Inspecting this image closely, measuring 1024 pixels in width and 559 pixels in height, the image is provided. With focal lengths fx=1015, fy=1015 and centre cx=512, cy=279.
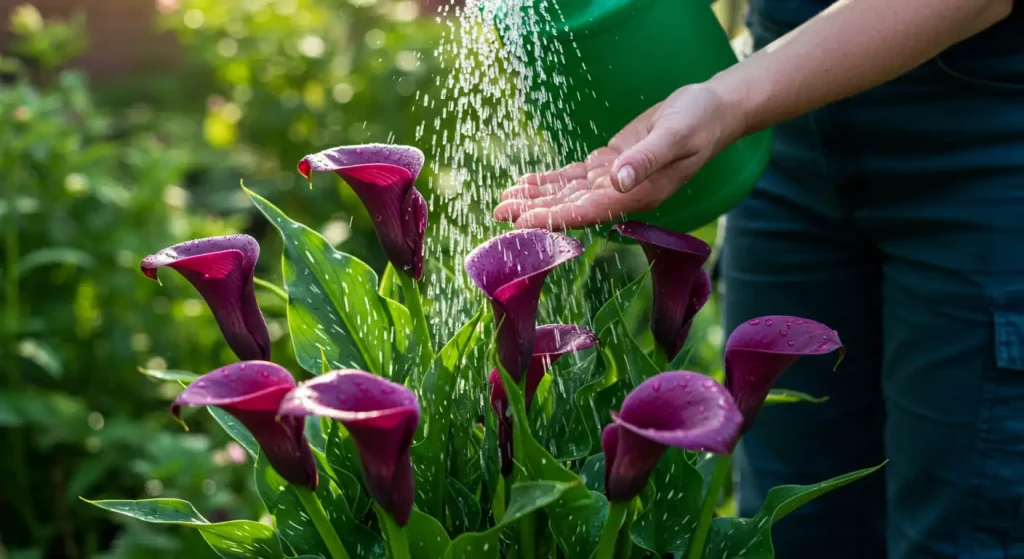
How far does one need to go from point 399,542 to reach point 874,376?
73 cm

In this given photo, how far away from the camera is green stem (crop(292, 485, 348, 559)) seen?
1.76 feet

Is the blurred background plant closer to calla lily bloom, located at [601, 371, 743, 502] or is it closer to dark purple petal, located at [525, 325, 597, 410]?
dark purple petal, located at [525, 325, 597, 410]

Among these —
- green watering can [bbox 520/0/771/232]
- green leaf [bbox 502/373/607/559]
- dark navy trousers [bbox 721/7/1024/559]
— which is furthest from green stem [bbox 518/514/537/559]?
dark navy trousers [bbox 721/7/1024/559]

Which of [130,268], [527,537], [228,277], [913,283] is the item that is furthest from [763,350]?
[130,268]

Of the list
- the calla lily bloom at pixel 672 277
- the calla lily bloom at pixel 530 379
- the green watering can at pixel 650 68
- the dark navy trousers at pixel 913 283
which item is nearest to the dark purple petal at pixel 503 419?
the calla lily bloom at pixel 530 379

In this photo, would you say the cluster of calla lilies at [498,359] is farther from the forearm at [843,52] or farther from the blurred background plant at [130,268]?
the blurred background plant at [130,268]

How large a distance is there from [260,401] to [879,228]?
2.21ft

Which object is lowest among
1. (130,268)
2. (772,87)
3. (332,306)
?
(130,268)

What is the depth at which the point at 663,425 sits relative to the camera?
18.1 inches

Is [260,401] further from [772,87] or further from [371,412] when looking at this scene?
[772,87]

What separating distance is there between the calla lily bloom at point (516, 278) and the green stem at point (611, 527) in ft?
0.31

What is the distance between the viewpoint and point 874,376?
1107 mm

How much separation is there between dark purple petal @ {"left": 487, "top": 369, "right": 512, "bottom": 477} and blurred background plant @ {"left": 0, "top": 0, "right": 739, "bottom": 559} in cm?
30

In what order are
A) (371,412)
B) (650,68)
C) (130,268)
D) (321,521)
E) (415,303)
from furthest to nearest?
(130,268) → (650,68) → (415,303) → (321,521) → (371,412)
